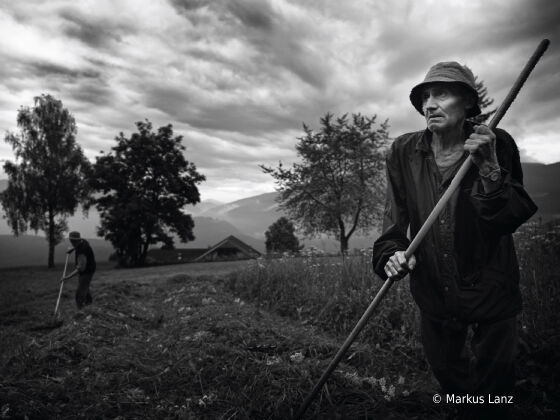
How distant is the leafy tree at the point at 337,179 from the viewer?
27.3 meters

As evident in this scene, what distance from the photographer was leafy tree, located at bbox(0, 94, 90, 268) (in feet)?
98.8

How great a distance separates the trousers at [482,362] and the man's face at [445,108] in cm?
125

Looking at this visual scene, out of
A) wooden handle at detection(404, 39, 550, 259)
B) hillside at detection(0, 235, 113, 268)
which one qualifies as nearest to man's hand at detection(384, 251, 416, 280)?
wooden handle at detection(404, 39, 550, 259)

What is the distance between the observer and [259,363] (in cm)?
366

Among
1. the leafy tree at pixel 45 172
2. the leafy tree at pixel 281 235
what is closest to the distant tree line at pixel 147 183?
the leafy tree at pixel 45 172

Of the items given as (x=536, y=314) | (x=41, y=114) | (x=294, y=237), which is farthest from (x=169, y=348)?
(x=294, y=237)

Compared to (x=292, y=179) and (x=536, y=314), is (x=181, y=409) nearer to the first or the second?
(x=536, y=314)

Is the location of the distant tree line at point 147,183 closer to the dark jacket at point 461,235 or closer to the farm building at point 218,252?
the farm building at point 218,252

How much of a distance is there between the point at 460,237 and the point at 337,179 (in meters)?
26.3

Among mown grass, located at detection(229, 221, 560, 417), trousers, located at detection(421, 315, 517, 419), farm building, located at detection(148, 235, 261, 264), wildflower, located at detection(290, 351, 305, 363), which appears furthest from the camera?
farm building, located at detection(148, 235, 261, 264)

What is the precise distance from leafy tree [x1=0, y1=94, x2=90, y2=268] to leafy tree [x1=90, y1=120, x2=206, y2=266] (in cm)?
208

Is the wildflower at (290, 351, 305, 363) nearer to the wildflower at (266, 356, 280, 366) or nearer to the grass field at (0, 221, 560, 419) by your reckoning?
the grass field at (0, 221, 560, 419)

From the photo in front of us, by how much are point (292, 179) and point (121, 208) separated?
622 inches

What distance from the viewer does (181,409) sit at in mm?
3055
